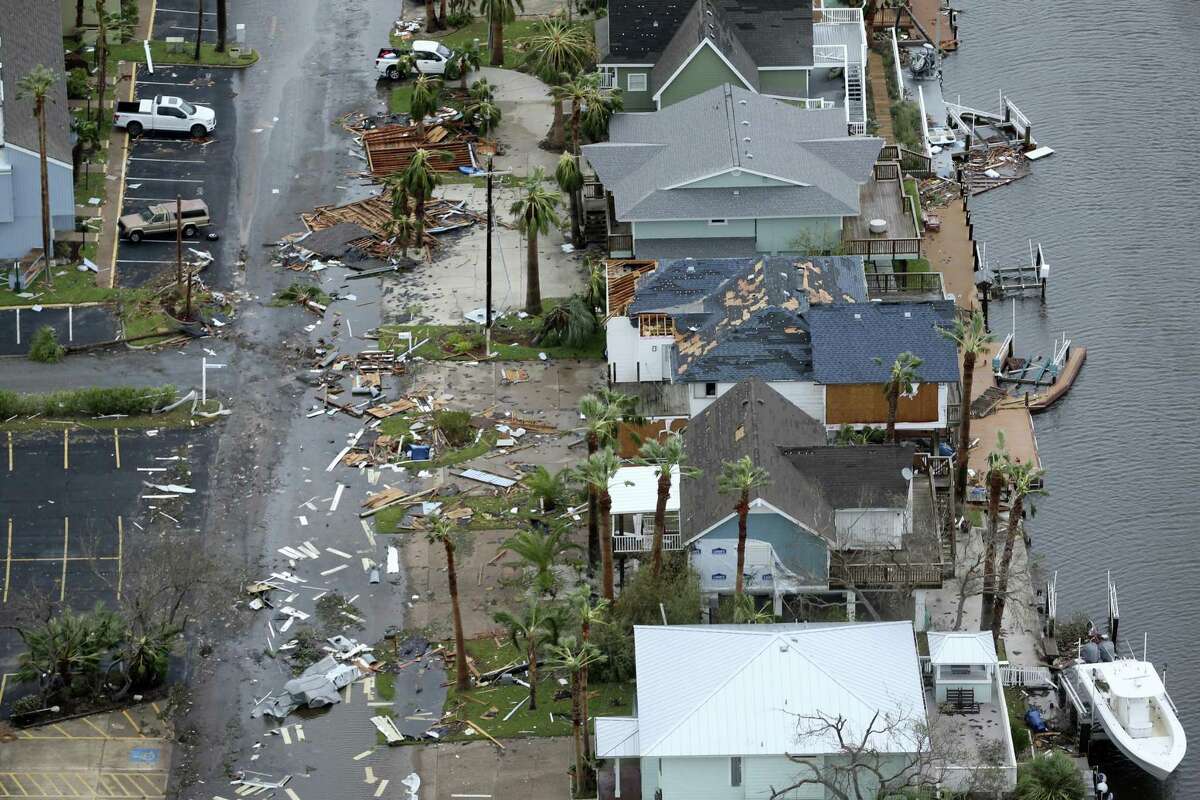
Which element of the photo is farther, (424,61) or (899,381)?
(424,61)

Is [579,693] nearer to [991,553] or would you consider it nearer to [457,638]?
[457,638]

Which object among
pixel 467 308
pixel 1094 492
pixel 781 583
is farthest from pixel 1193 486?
pixel 467 308

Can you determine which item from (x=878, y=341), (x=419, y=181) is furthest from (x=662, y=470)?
(x=419, y=181)

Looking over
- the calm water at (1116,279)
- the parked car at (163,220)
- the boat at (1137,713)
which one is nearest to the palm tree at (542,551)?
the calm water at (1116,279)

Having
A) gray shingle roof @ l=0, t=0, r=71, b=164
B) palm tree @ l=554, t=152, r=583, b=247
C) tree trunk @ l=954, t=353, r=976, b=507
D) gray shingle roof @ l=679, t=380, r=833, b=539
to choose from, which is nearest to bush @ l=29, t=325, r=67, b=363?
gray shingle roof @ l=0, t=0, r=71, b=164

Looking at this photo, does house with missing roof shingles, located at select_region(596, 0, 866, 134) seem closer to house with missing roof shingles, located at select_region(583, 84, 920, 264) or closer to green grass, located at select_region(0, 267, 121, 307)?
house with missing roof shingles, located at select_region(583, 84, 920, 264)
